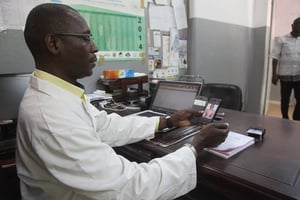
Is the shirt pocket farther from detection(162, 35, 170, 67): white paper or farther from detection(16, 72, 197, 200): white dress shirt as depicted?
detection(16, 72, 197, 200): white dress shirt

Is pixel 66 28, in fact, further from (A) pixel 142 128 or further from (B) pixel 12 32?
(B) pixel 12 32

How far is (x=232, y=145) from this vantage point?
91 cm

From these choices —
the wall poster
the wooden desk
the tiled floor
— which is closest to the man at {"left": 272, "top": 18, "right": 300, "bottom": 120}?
the tiled floor

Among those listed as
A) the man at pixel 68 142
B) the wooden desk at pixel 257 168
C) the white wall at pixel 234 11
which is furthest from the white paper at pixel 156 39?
the man at pixel 68 142

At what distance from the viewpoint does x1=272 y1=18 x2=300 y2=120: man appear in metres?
2.99

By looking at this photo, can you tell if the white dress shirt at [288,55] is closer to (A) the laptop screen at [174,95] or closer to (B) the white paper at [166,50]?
(B) the white paper at [166,50]

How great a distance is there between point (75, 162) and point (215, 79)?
2.79 metres

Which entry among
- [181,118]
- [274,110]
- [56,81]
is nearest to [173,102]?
[181,118]

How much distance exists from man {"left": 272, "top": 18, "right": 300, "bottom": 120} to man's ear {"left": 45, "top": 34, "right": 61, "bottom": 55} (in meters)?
3.12

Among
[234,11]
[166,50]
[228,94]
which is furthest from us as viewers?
[234,11]

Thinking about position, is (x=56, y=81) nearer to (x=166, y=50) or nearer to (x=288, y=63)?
(x=166, y=50)

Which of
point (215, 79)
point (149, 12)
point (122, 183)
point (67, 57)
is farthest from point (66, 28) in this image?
point (215, 79)

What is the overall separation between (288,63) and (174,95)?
7.74ft

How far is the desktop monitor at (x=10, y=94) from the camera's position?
1298 mm
